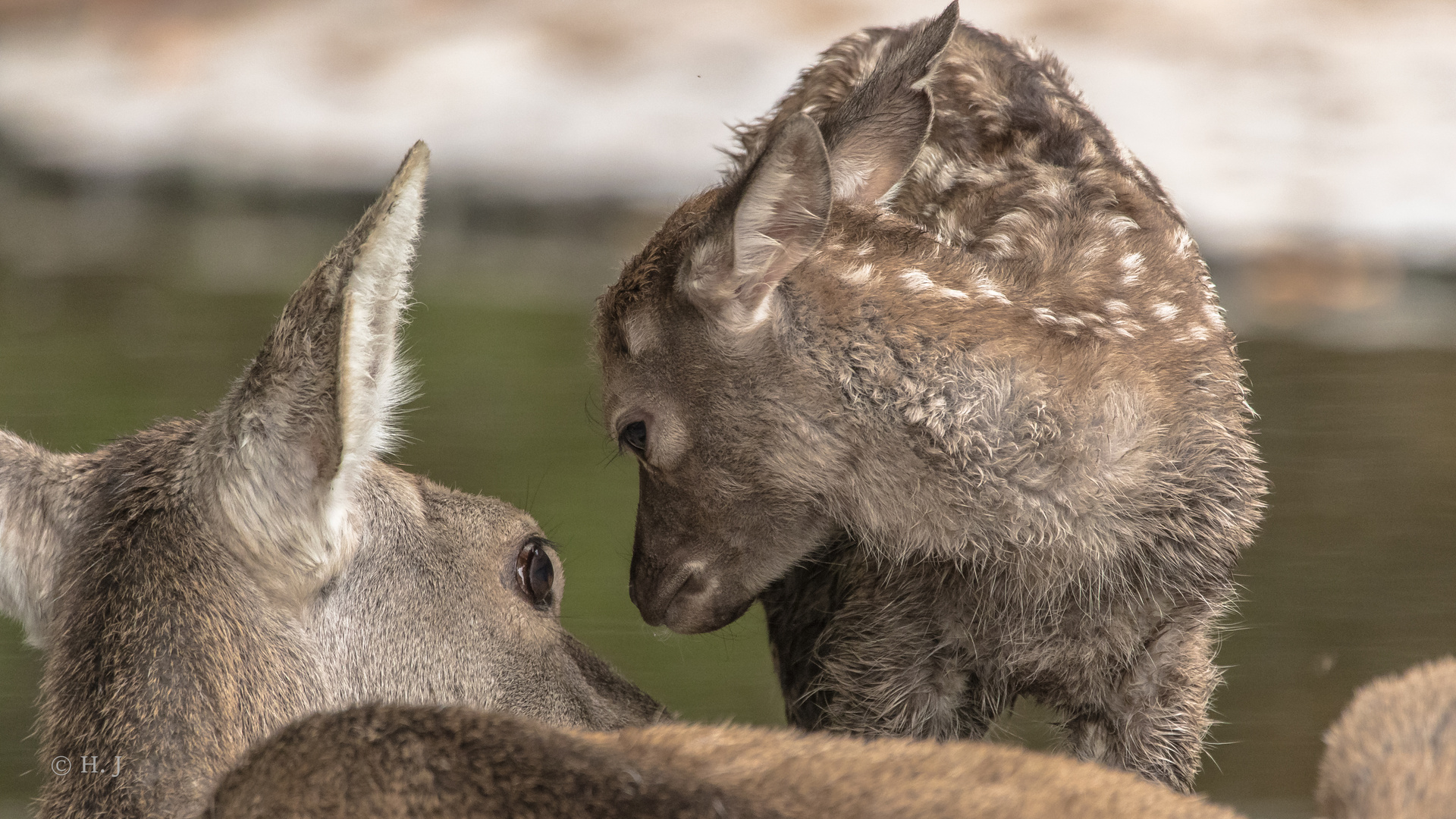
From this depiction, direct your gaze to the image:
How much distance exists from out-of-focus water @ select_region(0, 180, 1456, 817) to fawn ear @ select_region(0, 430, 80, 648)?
1.72 m

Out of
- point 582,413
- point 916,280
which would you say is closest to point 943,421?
point 916,280

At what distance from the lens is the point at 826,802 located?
1787mm

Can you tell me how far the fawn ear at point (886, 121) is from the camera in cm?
324

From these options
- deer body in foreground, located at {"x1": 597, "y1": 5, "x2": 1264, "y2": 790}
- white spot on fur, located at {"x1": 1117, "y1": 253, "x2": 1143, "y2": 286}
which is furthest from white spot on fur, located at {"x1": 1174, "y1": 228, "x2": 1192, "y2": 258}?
white spot on fur, located at {"x1": 1117, "y1": 253, "x2": 1143, "y2": 286}

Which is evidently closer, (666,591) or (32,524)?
(32,524)

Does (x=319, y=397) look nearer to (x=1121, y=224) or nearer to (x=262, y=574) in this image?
(x=262, y=574)

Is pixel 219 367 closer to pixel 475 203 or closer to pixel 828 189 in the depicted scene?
pixel 475 203

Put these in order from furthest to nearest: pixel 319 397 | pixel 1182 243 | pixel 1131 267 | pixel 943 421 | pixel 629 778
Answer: pixel 1182 243 → pixel 1131 267 → pixel 943 421 → pixel 319 397 → pixel 629 778

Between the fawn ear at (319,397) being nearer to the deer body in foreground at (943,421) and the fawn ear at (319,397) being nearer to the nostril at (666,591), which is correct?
the deer body in foreground at (943,421)

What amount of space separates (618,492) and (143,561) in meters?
3.62

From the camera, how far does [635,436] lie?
3340 mm

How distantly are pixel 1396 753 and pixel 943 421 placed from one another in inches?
42.0

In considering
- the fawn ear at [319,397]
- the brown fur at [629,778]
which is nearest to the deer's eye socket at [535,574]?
the fawn ear at [319,397]

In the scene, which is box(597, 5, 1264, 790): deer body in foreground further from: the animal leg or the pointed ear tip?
the pointed ear tip
